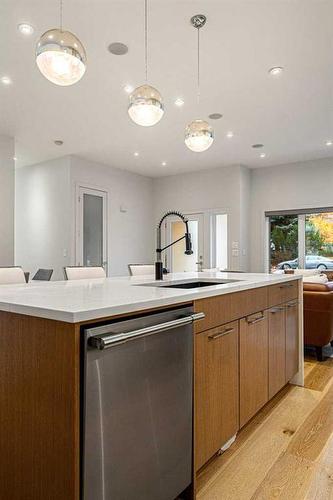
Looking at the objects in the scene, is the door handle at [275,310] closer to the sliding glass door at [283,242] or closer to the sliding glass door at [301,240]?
the sliding glass door at [301,240]

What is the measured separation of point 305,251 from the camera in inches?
270

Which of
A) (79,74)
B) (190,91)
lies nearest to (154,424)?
(79,74)

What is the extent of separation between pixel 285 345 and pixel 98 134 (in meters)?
4.12

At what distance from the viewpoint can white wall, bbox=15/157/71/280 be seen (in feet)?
20.4

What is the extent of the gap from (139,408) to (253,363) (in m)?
1.03

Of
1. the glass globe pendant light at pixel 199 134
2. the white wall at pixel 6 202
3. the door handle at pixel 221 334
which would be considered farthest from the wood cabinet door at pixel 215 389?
the white wall at pixel 6 202

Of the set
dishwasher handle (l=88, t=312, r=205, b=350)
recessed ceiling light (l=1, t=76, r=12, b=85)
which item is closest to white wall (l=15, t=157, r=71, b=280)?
recessed ceiling light (l=1, t=76, r=12, b=85)

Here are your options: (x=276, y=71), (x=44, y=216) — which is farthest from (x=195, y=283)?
(x=44, y=216)

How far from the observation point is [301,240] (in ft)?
22.6

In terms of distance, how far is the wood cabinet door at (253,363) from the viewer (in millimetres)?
1876

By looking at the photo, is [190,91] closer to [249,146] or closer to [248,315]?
[249,146]

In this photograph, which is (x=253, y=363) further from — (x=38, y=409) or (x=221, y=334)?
(x=38, y=409)

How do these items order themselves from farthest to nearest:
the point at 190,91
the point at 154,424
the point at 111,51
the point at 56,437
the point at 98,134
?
the point at 98,134 < the point at 190,91 < the point at 111,51 < the point at 154,424 < the point at 56,437

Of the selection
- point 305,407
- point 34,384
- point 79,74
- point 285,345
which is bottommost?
point 305,407
